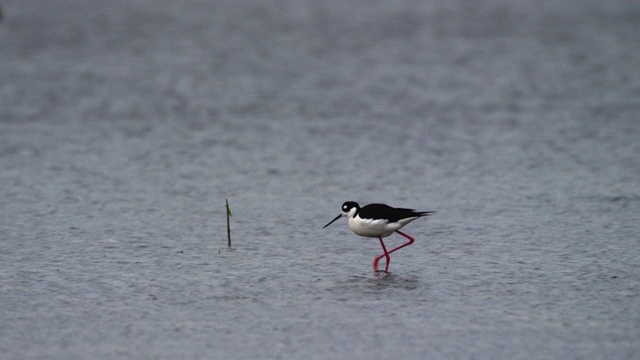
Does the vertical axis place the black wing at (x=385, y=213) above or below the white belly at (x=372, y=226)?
above

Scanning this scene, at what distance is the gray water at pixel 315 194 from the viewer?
955cm

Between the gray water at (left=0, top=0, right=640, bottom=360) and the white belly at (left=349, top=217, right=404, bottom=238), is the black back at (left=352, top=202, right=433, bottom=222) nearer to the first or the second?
the white belly at (left=349, top=217, right=404, bottom=238)

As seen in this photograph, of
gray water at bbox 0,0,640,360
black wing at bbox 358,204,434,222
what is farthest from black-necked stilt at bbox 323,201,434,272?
gray water at bbox 0,0,640,360

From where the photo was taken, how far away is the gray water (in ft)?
31.3

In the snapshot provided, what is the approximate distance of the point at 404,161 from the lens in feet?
55.9

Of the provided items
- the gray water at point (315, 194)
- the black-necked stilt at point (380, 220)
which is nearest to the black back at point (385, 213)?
the black-necked stilt at point (380, 220)

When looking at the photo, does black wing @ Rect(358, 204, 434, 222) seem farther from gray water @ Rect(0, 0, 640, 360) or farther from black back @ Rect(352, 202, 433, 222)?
gray water @ Rect(0, 0, 640, 360)

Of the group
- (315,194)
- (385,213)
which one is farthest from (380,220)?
(315,194)

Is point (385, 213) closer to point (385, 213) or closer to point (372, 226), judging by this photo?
point (385, 213)

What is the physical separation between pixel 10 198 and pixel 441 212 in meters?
5.97

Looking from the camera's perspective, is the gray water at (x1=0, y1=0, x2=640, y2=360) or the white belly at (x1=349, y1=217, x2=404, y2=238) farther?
the white belly at (x1=349, y1=217, x2=404, y2=238)

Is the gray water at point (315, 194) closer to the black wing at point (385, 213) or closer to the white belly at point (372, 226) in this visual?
the white belly at point (372, 226)

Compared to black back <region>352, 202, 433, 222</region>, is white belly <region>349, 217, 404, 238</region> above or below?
below

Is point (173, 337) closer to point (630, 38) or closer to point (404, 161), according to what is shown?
point (404, 161)
